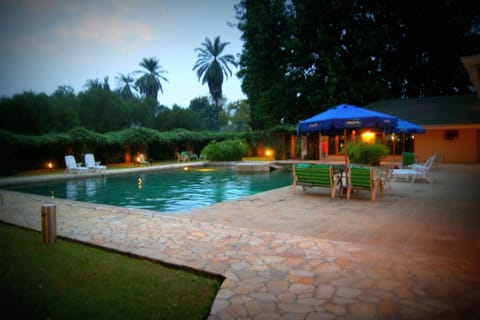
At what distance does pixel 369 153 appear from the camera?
18219mm

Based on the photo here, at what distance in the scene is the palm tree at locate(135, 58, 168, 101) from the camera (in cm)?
5597

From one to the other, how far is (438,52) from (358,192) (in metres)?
23.7

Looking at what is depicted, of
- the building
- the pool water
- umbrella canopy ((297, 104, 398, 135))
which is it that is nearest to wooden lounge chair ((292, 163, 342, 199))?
umbrella canopy ((297, 104, 398, 135))

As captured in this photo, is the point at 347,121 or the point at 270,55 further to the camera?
the point at 270,55

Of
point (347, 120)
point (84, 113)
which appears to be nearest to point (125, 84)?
point (84, 113)

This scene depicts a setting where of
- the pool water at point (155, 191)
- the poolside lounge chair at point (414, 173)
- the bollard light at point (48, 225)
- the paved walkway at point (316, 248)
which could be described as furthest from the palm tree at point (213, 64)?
the bollard light at point (48, 225)

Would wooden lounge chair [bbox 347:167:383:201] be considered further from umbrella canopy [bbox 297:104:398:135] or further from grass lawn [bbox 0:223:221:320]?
grass lawn [bbox 0:223:221:320]

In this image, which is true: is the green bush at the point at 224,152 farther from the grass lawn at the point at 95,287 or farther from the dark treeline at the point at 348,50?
the grass lawn at the point at 95,287

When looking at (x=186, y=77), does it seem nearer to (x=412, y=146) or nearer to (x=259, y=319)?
(x=412, y=146)

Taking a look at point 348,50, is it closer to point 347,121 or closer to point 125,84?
point 347,121

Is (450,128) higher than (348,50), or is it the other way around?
(348,50)

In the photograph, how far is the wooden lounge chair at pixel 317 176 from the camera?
8602mm

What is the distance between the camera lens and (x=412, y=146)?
22.5 meters

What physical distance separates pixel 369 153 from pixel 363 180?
10957 millimetres
